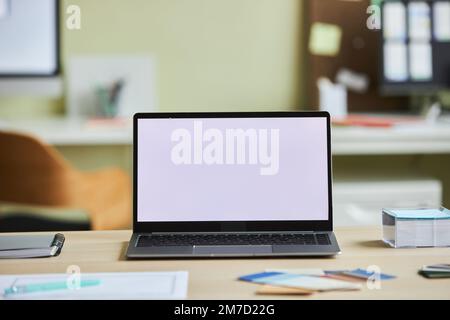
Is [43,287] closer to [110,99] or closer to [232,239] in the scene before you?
[232,239]

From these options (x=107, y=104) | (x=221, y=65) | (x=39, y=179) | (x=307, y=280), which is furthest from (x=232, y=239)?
(x=221, y=65)

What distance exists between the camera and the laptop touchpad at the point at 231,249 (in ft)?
4.76

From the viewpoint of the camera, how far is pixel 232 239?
1.52 meters

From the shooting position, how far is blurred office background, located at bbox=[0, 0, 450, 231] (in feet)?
11.2

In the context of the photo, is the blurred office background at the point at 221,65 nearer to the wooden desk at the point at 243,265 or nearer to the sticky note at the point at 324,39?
the sticky note at the point at 324,39

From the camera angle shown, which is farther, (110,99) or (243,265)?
(110,99)

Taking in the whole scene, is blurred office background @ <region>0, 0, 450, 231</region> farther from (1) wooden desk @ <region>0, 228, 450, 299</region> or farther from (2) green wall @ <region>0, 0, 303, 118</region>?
(1) wooden desk @ <region>0, 228, 450, 299</region>

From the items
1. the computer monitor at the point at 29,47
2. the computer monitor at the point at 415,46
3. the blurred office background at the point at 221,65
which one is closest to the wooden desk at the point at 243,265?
the blurred office background at the point at 221,65

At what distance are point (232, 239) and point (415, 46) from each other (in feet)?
7.29

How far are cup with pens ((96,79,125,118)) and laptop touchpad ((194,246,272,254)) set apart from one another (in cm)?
208

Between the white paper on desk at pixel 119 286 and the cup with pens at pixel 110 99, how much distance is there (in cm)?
217

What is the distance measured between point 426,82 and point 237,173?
214 cm

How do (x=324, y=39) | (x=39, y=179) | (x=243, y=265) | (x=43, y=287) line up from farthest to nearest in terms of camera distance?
→ (x=324, y=39) → (x=39, y=179) → (x=243, y=265) → (x=43, y=287)

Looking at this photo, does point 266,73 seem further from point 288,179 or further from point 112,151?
point 288,179
